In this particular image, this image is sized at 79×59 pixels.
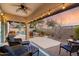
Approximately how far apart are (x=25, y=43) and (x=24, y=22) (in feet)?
1.33

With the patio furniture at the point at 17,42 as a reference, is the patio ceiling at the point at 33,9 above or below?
above

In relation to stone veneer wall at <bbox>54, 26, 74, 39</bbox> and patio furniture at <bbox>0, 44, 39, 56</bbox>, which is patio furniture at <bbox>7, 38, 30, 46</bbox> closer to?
patio furniture at <bbox>0, 44, 39, 56</bbox>

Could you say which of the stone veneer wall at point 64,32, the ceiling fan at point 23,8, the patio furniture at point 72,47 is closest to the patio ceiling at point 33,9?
the ceiling fan at point 23,8

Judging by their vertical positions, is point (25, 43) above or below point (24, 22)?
below

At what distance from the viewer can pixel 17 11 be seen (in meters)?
2.92

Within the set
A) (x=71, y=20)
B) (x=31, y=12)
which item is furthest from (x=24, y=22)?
(x=71, y=20)

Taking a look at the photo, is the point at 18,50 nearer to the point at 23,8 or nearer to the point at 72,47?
the point at 23,8

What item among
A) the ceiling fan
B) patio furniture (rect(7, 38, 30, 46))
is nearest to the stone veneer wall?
patio furniture (rect(7, 38, 30, 46))

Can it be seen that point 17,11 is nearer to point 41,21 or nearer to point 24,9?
point 24,9

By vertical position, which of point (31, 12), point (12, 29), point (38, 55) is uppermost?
point (31, 12)

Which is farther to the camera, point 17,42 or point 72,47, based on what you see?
point 17,42

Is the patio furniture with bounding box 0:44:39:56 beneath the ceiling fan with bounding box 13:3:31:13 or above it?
beneath

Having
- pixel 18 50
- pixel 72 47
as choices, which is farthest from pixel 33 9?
pixel 72 47

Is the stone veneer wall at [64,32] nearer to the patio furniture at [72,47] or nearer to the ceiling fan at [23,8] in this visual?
the patio furniture at [72,47]
